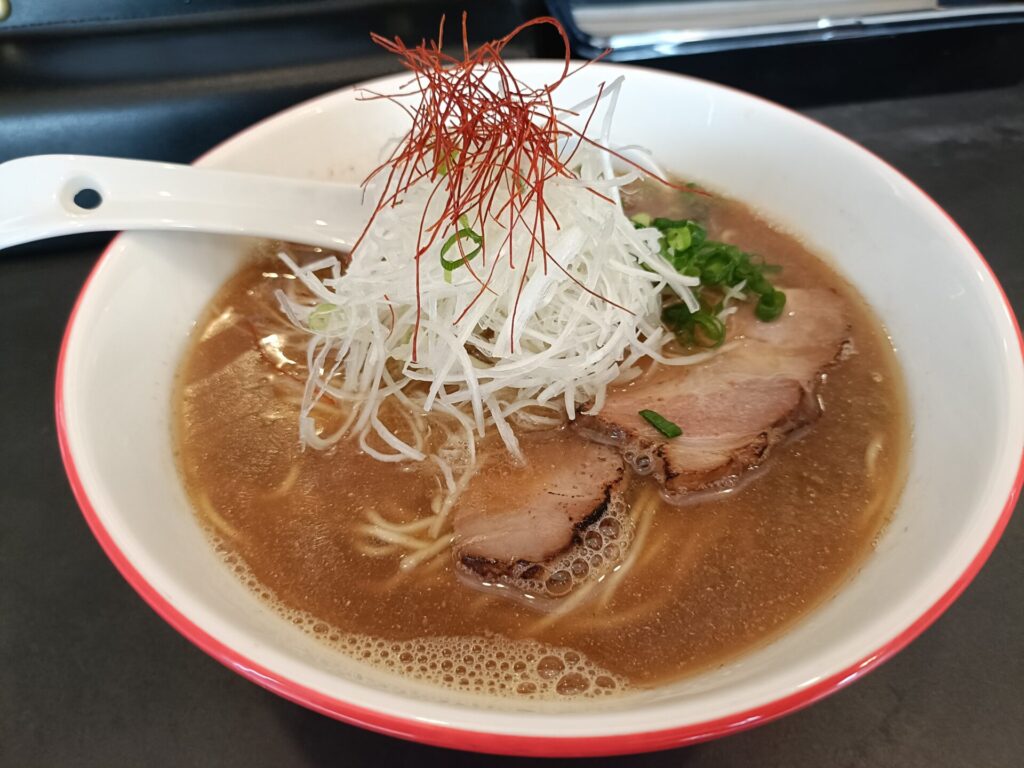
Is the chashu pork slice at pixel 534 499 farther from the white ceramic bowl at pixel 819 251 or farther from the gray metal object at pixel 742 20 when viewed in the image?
the gray metal object at pixel 742 20

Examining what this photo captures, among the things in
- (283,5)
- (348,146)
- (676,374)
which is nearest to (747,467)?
(676,374)

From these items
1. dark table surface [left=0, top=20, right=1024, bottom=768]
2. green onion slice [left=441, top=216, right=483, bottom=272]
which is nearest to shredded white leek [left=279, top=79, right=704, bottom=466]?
green onion slice [left=441, top=216, right=483, bottom=272]

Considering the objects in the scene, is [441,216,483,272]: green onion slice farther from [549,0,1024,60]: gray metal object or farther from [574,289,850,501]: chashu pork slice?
[549,0,1024,60]: gray metal object

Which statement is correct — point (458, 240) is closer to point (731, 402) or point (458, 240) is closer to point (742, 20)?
point (731, 402)

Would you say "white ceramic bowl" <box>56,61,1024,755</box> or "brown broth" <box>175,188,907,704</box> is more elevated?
"white ceramic bowl" <box>56,61,1024,755</box>

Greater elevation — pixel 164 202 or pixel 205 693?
pixel 164 202

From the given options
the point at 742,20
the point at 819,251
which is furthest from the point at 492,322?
the point at 742,20
